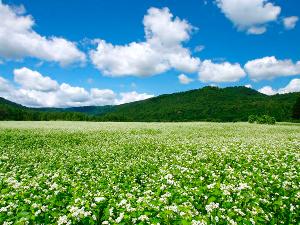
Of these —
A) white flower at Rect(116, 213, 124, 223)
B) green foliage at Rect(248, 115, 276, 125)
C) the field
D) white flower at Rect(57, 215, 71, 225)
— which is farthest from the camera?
green foliage at Rect(248, 115, 276, 125)

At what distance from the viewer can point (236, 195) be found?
9.80 m

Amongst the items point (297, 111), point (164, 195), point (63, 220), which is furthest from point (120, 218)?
point (297, 111)

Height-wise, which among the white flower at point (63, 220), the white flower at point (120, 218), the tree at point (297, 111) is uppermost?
the tree at point (297, 111)

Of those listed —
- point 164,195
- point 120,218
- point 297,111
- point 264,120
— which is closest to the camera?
point 120,218

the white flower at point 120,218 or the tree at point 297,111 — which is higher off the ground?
the tree at point 297,111

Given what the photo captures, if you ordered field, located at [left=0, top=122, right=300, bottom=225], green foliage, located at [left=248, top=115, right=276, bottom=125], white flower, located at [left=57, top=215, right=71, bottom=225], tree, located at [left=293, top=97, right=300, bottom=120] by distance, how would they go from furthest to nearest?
tree, located at [left=293, top=97, right=300, bottom=120] → green foliage, located at [left=248, top=115, right=276, bottom=125] → field, located at [left=0, top=122, right=300, bottom=225] → white flower, located at [left=57, top=215, right=71, bottom=225]

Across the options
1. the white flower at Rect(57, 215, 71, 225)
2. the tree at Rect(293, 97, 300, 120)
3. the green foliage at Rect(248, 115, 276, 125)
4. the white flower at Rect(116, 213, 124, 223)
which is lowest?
the white flower at Rect(57, 215, 71, 225)

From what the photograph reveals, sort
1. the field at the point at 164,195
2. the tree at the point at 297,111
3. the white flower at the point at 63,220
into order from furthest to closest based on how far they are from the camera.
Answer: the tree at the point at 297,111 → the field at the point at 164,195 → the white flower at the point at 63,220

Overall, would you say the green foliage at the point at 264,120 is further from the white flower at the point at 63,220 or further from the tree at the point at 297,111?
the white flower at the point at 63,220

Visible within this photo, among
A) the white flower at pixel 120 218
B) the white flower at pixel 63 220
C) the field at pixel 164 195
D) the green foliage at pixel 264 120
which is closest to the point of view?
the white flower at pixel 120 218

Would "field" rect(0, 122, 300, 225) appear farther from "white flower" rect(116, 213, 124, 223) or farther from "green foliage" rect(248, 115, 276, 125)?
"green foliage" rect(248, 115, 276, 125)

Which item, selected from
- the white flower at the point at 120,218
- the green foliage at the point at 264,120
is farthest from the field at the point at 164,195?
the green foliage at the point at 264,120

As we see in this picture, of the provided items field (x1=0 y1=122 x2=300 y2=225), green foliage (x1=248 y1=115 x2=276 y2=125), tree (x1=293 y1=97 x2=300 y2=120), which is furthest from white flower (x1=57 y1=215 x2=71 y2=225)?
tree (x1=293 y1=97 x2=300 y2=120)

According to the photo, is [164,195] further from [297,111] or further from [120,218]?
[297,111]
